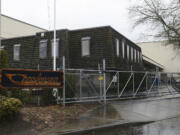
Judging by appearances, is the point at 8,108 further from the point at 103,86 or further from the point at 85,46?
the point at 85,46

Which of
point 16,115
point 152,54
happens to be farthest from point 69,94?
point 152,54

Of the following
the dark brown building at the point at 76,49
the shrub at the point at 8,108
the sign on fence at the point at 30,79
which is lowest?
the shrub at the point at 8,108

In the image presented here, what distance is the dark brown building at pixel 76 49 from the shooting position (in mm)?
17859

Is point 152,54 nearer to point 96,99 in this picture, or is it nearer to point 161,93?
point 161,93

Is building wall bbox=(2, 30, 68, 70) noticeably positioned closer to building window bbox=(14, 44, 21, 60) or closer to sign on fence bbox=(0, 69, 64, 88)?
building window bbox=(14, 44, 21, 60)

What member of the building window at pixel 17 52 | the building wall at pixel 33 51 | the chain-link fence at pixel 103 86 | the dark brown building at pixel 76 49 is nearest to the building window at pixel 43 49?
the dark brown building at pixel 76 49

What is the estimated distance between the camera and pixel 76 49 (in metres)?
19.1

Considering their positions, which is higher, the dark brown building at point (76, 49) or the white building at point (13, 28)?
the white building at point (13, 28)

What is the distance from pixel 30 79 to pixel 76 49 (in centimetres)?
1037

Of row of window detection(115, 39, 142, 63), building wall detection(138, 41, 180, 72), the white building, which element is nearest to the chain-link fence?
row of window detection(115, 39, 142, 63)

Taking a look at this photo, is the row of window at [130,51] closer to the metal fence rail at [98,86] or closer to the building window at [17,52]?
the metal fence rail at [98,86]

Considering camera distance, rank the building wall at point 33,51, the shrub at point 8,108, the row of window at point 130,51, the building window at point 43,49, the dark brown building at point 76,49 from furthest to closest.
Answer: the building window at point 43,49, the row of window at point 130,51, the building wall at point 33,51, the dark brown building at point 76,49, the shrub at point 8,108

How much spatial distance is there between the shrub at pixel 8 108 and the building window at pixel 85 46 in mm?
12036

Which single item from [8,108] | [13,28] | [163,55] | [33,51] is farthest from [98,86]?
[163,55]
